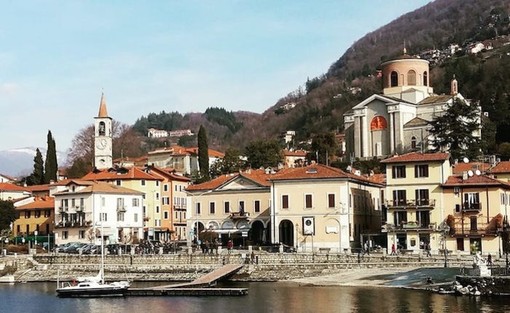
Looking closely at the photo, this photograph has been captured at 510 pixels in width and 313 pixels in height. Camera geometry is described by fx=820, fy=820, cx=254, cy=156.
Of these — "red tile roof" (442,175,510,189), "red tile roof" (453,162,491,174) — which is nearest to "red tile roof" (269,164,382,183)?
"red tile roof" (453,162,491,174)

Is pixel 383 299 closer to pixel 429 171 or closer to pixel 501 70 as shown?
pixel 429 171

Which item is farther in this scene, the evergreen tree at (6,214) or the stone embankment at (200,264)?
the evergreen tree at (6,214)

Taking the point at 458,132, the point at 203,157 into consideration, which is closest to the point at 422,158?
the point at 458,132

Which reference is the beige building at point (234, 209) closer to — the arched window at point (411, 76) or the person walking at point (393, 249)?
the person walking at point (393, 249)

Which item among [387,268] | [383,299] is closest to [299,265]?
[387,268]

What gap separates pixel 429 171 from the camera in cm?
6738

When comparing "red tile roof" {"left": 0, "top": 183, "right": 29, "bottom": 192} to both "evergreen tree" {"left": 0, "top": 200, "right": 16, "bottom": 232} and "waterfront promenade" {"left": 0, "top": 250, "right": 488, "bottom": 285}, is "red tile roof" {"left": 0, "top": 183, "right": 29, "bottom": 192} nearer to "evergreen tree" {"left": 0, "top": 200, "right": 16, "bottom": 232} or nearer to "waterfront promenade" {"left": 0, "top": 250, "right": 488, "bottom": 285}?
"evergreen tree" {"left": 0, "top": 200, "right": 16, "bottom": 232}

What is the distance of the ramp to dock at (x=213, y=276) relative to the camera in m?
56.6

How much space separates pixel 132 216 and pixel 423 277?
4091cm

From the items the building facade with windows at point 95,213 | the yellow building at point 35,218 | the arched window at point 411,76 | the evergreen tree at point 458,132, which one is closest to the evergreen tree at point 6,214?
the yellow building at point 35,218

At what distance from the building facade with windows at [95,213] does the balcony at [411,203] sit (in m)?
29.4

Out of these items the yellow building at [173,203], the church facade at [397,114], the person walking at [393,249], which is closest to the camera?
the person walking at [393,249]

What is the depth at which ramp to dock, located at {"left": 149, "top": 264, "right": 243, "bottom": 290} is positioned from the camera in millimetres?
56578

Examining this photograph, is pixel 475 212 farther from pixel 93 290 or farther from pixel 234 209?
pixel 93 290
